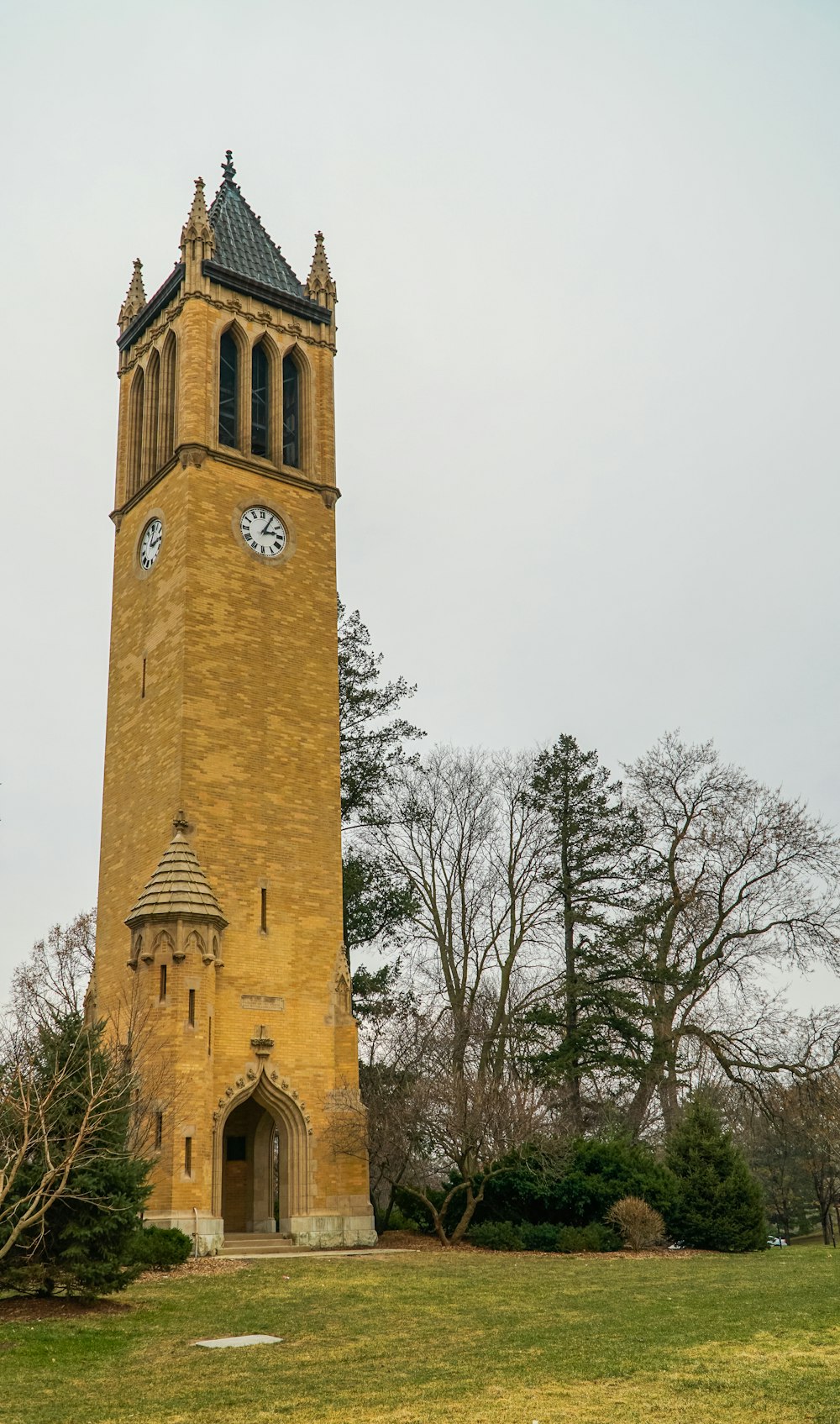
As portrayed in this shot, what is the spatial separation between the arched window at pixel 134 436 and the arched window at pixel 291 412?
4284 millimetres

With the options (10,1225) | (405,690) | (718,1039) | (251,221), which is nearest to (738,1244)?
(718,1039)

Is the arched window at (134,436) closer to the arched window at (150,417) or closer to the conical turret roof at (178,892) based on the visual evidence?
the arched window at (150,417)

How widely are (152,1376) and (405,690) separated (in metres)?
30.2

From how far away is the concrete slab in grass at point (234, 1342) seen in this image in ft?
39.9

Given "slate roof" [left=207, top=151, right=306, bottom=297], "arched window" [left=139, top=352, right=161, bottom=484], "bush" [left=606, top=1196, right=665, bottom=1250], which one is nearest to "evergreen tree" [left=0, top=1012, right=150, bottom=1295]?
"bush" [left=606, top=1196, right=665, bottom=1250]

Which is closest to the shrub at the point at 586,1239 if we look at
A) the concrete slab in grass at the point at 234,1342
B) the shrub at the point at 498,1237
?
the shrub at the point at 498,1237

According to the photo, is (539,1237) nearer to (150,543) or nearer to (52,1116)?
(52,1116)

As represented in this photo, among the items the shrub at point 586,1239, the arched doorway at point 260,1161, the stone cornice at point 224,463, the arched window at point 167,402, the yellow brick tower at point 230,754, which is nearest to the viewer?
the shrub at point 586,1239

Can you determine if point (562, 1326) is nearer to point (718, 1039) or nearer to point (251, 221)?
point (718, 1039)

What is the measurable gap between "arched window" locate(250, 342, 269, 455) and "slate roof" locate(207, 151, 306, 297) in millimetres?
1950

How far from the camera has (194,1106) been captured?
969 inches

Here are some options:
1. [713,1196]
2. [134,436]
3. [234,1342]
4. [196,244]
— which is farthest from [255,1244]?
[196,244]

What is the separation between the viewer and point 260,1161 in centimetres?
2897

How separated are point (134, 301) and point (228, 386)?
5.72m
